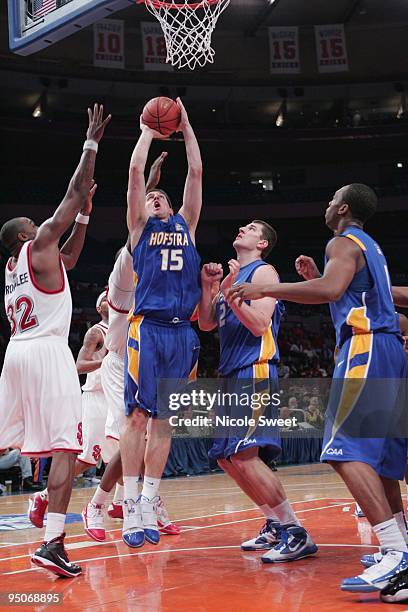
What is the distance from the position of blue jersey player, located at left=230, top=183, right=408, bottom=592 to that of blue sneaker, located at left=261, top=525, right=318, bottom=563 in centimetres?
68

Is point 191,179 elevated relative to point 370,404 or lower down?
elevated

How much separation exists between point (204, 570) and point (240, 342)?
148 centimetres

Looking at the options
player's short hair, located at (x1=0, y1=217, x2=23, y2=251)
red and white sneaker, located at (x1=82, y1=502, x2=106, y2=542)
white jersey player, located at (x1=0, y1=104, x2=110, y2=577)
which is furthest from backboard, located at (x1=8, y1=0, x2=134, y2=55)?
red and white sneaker, located at (x1=82, y1=502, x2=106, y2=542)

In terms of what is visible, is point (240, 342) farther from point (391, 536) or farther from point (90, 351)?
point (90, 351)

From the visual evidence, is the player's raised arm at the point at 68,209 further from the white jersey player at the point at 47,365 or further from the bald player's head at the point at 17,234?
the bald player's head at the point at 17,234

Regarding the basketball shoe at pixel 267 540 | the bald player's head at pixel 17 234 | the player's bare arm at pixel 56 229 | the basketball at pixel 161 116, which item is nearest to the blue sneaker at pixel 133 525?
the basketball shoe at pixel 267 540

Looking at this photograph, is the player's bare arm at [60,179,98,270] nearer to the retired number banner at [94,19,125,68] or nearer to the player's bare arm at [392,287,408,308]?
the player's bare arm at [392,287,408,308]

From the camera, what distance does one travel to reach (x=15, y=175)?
26.8m

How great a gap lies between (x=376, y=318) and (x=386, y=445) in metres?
0.66

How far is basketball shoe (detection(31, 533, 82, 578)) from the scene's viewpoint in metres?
4.23

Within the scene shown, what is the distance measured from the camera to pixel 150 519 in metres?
4.73

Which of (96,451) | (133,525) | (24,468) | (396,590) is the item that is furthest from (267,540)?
(24,468)

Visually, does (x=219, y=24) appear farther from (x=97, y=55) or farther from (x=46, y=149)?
(x=46, y=149)

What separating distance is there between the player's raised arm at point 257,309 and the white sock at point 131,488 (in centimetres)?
121
